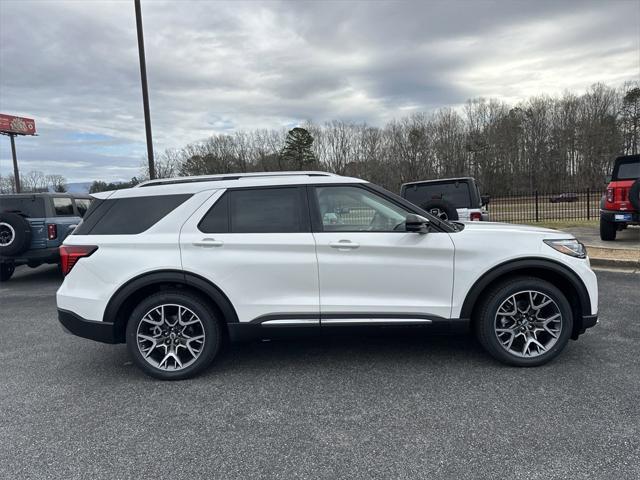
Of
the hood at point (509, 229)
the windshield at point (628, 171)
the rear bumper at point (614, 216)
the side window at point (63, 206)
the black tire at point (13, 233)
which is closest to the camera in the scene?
the hood at point (509, 229)

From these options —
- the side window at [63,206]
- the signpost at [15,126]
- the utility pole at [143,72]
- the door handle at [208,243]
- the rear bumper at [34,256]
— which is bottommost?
the rear bumper at [34,256]

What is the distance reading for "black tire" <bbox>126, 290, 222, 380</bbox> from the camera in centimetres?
→ 379

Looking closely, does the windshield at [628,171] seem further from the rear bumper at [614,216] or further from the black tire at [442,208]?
the black tire at [442,208]

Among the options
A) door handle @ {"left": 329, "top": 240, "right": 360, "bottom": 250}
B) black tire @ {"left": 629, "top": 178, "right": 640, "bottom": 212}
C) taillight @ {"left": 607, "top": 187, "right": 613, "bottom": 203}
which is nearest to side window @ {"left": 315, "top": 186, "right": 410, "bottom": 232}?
door handle @ {"left": 329, "top": 240, "right": 360, "bottom": 250}

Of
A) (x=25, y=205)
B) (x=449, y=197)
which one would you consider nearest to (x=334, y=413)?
(x=449, y=197)

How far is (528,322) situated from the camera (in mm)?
3834

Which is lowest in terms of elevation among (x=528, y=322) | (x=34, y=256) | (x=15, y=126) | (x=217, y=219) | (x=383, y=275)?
(x=528, y=322)

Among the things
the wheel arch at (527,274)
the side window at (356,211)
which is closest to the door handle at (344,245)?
the side window at (356,211)

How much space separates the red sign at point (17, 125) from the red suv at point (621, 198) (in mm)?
60507

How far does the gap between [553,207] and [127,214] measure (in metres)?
17.7

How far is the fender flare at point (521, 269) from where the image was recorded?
12.3 feet

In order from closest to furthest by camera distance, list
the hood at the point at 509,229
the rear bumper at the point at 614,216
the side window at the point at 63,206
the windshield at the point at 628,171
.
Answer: the hood at the point at 509,229 < the side window at the point at 63,206 < the rear bumper at the point at 614,216 < the windshield at the point at 628,171

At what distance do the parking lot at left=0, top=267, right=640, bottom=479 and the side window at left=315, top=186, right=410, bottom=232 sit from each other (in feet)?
4.27

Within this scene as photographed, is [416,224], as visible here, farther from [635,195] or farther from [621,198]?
[621,198]
